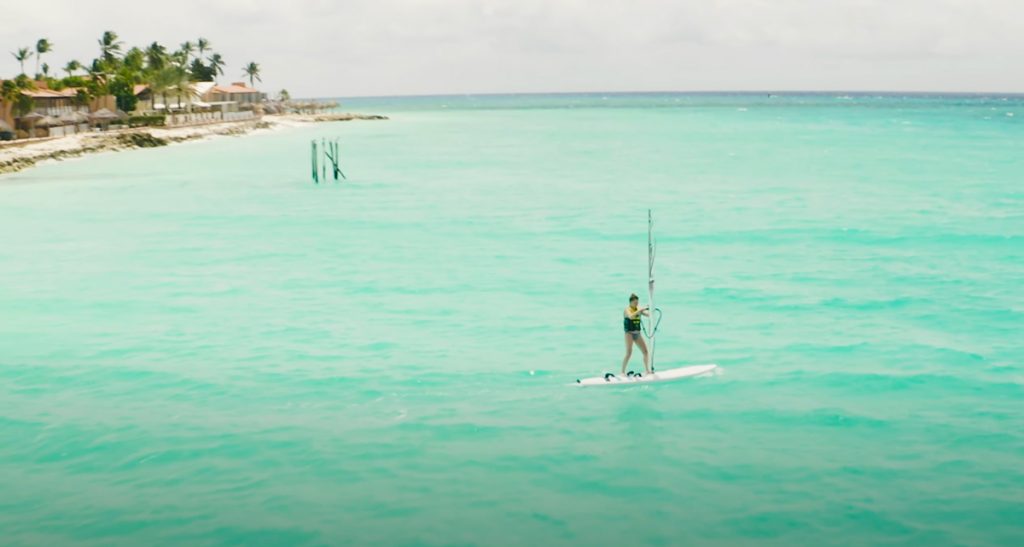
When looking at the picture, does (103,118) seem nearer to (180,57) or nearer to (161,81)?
(161,81)

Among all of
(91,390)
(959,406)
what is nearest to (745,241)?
(959,406)

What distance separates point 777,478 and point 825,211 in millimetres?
38646

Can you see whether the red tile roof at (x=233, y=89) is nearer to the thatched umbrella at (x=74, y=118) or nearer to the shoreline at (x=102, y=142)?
the shoreline at (x=102, y=142)

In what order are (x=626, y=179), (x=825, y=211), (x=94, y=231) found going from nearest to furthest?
(x=94, y=231) → (x=825, y=211) → (x=626, y=179)

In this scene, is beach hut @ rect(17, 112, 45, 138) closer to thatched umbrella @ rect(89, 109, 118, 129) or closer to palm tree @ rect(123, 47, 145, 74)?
thatched umbrella @ rect(89, 109, 118, 129)

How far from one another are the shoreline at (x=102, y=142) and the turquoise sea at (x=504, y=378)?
81.9 feet

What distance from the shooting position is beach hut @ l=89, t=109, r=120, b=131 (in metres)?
101

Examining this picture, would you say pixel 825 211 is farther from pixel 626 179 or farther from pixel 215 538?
pixel 215 538

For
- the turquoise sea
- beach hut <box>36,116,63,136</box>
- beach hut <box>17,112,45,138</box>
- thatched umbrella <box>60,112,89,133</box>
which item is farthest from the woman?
thatched umbrella <box>60,112,89,133</box>

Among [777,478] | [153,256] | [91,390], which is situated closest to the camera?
[777,478]

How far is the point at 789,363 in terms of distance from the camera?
78.8 feet

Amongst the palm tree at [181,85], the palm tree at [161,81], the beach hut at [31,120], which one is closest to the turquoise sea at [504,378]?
the beach hut at [31,120]

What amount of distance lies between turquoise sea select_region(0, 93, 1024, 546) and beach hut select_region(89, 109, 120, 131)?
50968 millimetres

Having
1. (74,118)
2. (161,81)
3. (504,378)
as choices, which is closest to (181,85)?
(161,81)
